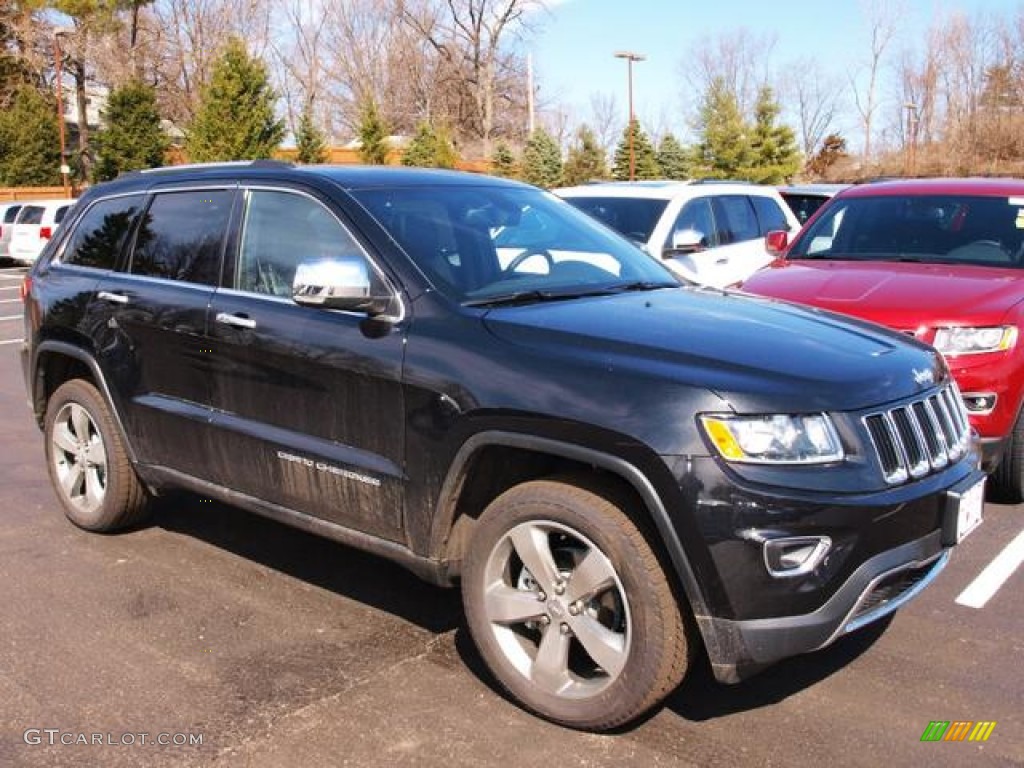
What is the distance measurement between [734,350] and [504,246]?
4.16 feet

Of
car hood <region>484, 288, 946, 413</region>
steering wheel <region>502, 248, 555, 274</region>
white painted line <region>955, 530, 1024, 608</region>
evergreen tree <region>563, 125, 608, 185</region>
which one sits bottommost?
white painted line <region>955, 530, 1024, 608</region>

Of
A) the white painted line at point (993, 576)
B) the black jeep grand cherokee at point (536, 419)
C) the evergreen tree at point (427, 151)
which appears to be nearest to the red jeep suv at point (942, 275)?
the white painted line at point (993, 576)

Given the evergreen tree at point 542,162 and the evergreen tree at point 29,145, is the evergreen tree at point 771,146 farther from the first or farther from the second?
the evergreen tree at point 29,145

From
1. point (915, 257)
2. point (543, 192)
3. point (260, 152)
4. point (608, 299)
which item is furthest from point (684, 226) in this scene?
point (260, 152)

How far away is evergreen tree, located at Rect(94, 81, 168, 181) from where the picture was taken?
36812mm

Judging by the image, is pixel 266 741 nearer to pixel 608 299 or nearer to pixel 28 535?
pixel 608 299

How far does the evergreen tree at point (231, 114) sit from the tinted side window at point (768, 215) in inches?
956

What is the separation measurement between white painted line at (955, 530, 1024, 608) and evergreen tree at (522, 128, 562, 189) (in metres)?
38.9

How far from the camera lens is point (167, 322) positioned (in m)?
4.50

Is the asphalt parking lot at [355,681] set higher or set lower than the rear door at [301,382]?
lower

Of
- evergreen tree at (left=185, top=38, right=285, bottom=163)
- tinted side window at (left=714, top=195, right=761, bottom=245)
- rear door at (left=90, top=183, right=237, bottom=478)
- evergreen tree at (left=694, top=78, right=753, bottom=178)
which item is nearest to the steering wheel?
rear door at (left=90, top=183, right=237, bottom=478)

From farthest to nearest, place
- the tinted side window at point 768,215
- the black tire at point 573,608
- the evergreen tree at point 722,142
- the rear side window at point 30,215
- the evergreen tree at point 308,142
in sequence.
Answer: the evergreen tree at point 722,142, the evergreen tree at point 308,142, the rear side window at point 30,215, the tinted side window at point 768,215, the black tire at point 573,608

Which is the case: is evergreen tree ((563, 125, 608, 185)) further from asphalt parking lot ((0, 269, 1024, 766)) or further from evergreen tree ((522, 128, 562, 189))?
asphalt parking lot ((0, 269, 1024, 766))

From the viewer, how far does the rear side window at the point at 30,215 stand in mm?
23906
